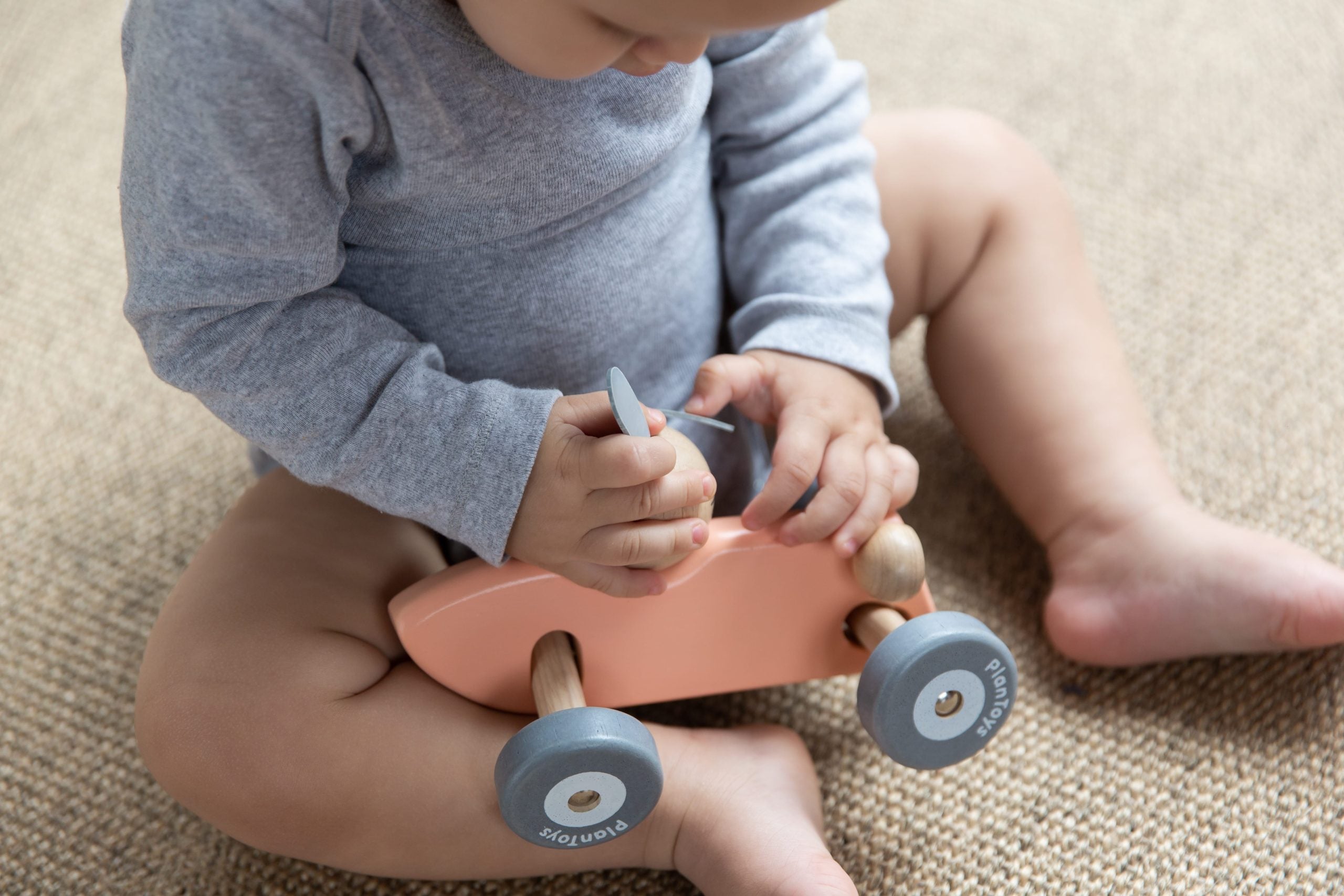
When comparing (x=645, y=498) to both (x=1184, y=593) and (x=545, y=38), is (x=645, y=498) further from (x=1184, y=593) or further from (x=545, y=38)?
(x=1184, y=593)

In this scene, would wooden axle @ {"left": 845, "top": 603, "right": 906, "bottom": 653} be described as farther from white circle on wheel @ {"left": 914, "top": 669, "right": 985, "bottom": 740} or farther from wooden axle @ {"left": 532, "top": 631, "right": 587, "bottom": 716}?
wooden axle @ {"left": 532, "top": 631, "right": 587, "bottom": 716}

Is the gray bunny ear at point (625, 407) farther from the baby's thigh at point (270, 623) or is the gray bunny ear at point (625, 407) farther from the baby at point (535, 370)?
the baby's thigh at point (270, 623)

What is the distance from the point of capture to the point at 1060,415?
2.23ft

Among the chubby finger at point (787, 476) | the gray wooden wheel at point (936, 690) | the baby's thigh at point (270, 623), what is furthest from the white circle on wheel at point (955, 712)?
the baby's thigh at point (270, 623)

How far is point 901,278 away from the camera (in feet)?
2.37

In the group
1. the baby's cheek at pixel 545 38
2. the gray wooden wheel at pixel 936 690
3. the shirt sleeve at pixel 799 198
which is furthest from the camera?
the shirt sleeve at pixel 799 198

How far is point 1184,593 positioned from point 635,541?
0.31m

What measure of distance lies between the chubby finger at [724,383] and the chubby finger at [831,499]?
0.05m

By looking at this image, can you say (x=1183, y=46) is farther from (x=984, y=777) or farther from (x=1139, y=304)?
(x=984, y=777)

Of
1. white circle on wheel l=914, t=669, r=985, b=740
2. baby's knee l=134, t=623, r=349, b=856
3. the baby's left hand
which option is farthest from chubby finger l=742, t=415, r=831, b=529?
baby's knee l=134, t=623, r=349, b=856

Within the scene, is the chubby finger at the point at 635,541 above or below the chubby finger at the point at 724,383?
below

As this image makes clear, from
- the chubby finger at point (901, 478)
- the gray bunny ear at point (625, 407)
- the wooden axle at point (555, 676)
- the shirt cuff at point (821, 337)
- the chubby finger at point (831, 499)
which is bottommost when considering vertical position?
the wooden axle at point (555, 676)

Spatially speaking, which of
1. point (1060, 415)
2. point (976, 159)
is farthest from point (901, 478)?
point (976, 159)

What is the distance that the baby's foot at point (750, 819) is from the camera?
525 millimetres
